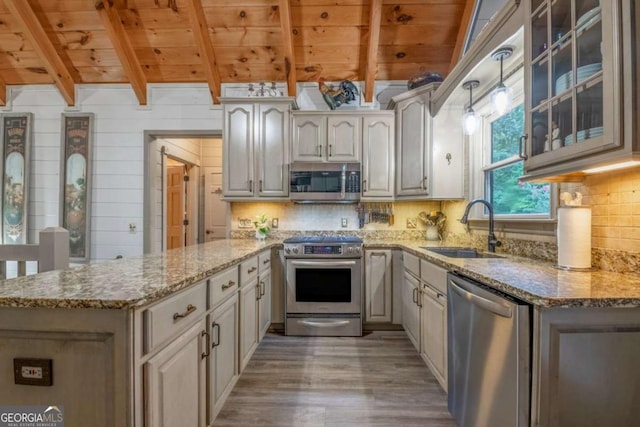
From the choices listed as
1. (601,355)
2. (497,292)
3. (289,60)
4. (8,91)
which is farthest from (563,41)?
(8,91)

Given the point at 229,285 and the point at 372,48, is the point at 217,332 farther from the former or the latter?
the point at 372,48

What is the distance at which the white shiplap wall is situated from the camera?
4.05 meters

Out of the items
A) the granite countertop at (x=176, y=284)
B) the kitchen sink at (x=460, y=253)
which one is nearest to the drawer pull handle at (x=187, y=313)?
the granite countertop at (x=176, y=284)

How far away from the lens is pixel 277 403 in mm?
2084

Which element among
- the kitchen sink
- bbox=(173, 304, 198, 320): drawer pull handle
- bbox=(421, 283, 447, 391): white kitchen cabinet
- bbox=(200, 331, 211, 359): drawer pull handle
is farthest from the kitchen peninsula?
the kitchen sink

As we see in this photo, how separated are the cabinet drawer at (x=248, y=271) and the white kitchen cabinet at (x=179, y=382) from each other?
700 millimetres

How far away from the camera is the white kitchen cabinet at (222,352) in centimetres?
173

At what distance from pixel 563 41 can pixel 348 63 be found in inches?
105

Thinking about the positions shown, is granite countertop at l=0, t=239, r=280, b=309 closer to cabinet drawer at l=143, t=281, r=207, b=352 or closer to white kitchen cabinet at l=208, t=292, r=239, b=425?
cabinet drawer at l=143, t=281, r=207, b=352

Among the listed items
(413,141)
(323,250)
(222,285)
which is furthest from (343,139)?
(222,285)

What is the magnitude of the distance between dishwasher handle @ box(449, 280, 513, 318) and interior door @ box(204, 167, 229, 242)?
456 centimetres

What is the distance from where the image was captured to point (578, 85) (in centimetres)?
131

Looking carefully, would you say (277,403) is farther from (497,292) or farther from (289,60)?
(289,60)

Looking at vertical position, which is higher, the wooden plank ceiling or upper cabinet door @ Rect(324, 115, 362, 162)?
the wooden plank ceiling
